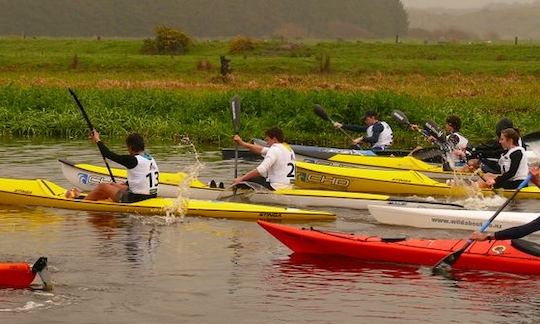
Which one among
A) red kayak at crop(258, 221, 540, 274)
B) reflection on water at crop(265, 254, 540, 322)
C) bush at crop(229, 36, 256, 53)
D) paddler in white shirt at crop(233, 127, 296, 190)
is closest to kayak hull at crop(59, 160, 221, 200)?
paddler in white shirt at crop(233, 127, 296, 190)

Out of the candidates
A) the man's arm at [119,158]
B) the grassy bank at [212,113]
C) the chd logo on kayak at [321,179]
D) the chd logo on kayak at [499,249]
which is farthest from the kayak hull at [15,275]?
the grassy bank at [212,113]

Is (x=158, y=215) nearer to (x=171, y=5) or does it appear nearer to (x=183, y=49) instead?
(x=183, y=49)

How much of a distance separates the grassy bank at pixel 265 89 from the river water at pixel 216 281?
14058mm

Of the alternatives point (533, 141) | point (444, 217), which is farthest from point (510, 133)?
point (533, 141)

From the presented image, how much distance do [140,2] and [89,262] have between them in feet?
511

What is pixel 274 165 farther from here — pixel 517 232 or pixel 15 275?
pixel 15 275

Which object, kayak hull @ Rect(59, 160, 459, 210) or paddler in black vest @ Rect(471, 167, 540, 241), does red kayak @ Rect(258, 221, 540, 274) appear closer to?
paddler in black vest @ Rect(471, 167, 540, 241)

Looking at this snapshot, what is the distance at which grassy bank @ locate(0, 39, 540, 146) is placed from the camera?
1256 inches

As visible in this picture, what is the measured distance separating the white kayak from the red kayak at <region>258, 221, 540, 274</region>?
8.12 ft

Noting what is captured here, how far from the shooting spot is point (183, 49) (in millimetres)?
68750

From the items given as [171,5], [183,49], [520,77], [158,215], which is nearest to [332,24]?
[171,5]

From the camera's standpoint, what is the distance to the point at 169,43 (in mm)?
68562

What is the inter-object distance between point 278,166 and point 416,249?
505cm

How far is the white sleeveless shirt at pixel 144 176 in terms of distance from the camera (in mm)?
16984
